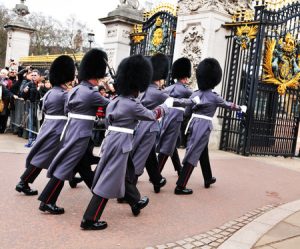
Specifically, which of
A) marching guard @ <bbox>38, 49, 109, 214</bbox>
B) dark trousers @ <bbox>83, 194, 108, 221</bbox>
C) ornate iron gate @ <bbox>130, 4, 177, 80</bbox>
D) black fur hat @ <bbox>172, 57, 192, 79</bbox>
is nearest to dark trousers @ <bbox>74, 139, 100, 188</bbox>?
marching guard @ <bbox>38, 49, 109, 214</bbox>

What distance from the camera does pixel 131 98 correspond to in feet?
14.5

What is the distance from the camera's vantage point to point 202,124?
19.7 feet

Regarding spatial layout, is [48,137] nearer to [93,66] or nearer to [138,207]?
[93,66]

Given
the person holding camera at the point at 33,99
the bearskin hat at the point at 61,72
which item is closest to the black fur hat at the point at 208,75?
the bearskin hat at the point at 61,72

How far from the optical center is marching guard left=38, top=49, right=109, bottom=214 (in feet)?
14.7

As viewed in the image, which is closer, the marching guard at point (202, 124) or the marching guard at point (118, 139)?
the marching guard at point (118, 139)

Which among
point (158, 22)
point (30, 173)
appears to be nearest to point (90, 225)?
point (30, 173)

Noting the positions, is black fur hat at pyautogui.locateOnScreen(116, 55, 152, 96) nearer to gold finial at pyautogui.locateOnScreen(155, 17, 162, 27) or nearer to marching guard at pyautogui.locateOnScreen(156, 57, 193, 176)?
marching guard at pyautogui.locateOnScreen(156, 57, 193, 176)

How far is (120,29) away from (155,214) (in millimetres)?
8882

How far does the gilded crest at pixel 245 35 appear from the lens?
31.8ft

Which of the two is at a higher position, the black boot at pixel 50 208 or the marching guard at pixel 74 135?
the marching guard at pixel 74 135

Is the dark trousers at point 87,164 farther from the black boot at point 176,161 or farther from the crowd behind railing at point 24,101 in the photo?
the crowd behind railing at point 24,101

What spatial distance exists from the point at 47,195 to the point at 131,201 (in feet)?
2.94

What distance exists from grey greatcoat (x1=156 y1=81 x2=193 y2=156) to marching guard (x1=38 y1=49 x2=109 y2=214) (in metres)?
1.83
